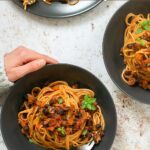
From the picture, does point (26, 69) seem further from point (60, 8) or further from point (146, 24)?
point (146, 24)

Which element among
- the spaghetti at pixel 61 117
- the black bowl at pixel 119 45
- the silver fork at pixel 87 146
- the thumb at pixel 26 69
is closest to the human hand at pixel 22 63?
the thumb at pixel 26 69

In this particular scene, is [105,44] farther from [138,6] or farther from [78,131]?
[78,131]

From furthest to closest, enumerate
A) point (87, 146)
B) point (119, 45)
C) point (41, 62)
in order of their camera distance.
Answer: point (119, 45), point (87, 146), point (41, 62)

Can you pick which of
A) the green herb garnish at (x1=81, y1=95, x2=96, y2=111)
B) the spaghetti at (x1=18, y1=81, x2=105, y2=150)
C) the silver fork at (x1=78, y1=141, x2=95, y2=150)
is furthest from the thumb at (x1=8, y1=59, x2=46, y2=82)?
the silver fork at (x1=78, y1=141, x2=95, y2=150)

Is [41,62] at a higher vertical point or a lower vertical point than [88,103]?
higher

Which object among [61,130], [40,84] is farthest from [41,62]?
[61,130]

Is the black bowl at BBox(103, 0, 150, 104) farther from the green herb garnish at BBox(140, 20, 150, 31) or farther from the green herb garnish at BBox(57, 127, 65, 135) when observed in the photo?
the green herb garnish at BBox(57, 127, 65, 135)
